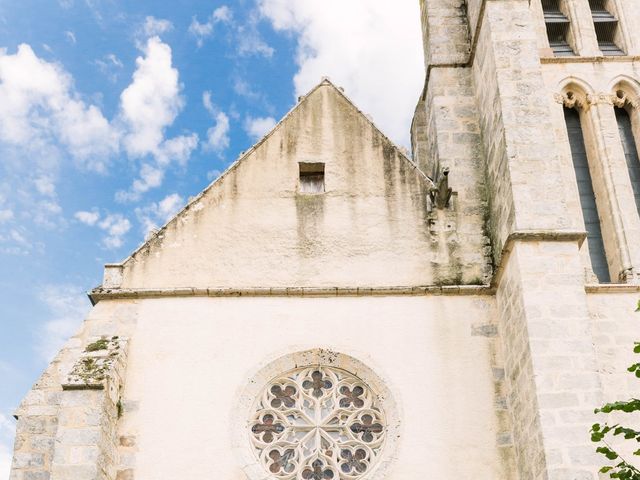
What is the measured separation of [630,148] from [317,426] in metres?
6.27

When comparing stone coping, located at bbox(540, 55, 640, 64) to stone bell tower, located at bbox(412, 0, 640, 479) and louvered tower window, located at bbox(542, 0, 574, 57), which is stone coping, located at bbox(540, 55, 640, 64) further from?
louvered tower window, located at bbox(542, 0, 574, 57)

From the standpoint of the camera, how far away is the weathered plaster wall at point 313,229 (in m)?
10.5

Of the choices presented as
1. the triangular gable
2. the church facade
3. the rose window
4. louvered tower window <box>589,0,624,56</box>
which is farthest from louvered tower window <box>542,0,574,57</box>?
the rose window

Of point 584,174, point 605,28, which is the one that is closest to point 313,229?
point 584,174

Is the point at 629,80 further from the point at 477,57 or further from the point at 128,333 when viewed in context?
the point at 128,333

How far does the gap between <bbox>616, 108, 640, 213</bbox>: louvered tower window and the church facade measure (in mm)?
154

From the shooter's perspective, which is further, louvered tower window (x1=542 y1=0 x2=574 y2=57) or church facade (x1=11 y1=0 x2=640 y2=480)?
louvered tower window (x1=542 y1=0 x2=574 y2=57)

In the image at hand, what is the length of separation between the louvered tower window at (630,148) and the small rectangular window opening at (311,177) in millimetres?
4249

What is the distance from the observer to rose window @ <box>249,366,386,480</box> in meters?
9.39

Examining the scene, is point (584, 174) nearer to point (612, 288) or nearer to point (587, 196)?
point (587, 196)

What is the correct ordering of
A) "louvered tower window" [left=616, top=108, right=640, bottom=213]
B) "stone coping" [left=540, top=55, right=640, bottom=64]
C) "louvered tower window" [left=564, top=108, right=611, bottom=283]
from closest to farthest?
"louvered tower window" [left=564, top=108, right=611, bottom=283] < "louvered tower window" [left=616, top=108, right=640, bottom=213] < "stone coping" [left=540, top=55, right=640, bottom=64]

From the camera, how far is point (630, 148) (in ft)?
41.5

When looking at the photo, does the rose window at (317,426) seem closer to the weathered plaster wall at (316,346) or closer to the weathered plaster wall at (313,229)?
the weathered plaster wall at (316,346)

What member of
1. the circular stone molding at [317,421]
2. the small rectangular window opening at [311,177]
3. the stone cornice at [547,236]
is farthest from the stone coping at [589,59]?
the circular stone molding at [317,421]
